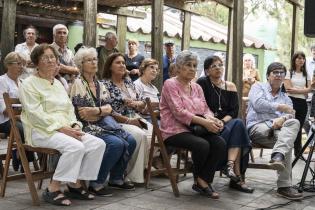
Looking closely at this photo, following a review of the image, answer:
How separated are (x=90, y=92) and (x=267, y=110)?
6.98ft

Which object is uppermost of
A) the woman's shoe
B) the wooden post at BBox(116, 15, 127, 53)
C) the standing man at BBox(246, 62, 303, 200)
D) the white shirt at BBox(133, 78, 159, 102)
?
the wooden post at BBox(116, 15, 127, 53)

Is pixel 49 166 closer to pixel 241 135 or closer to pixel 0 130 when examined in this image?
pixel 0 130

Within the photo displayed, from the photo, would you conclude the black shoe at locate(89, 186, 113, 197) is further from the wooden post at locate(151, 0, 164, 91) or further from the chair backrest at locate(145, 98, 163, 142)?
the wooden post at locate(151, 0, 164, 91)

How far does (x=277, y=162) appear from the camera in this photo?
5.02 m

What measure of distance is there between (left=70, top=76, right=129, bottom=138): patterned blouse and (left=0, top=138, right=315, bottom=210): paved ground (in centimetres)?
63

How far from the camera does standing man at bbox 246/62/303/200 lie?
5145mm

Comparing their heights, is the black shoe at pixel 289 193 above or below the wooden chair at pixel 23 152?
below

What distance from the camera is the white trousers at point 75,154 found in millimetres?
4258

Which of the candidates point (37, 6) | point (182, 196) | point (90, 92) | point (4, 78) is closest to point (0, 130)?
point (4, 78)

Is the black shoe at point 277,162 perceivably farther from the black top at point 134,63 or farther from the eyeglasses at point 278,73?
the black top at point 134,63

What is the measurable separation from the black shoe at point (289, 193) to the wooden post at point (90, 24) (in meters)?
2.94

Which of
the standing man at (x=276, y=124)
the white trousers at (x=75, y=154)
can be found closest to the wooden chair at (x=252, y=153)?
the standing man at (x=276, y=124)

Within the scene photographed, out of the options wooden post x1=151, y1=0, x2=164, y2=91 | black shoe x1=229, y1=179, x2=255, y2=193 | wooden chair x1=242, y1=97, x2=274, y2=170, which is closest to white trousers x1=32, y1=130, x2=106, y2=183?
black shoe x1=229, y1=179, x2=255, y2=193

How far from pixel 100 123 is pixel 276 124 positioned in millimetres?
2004
